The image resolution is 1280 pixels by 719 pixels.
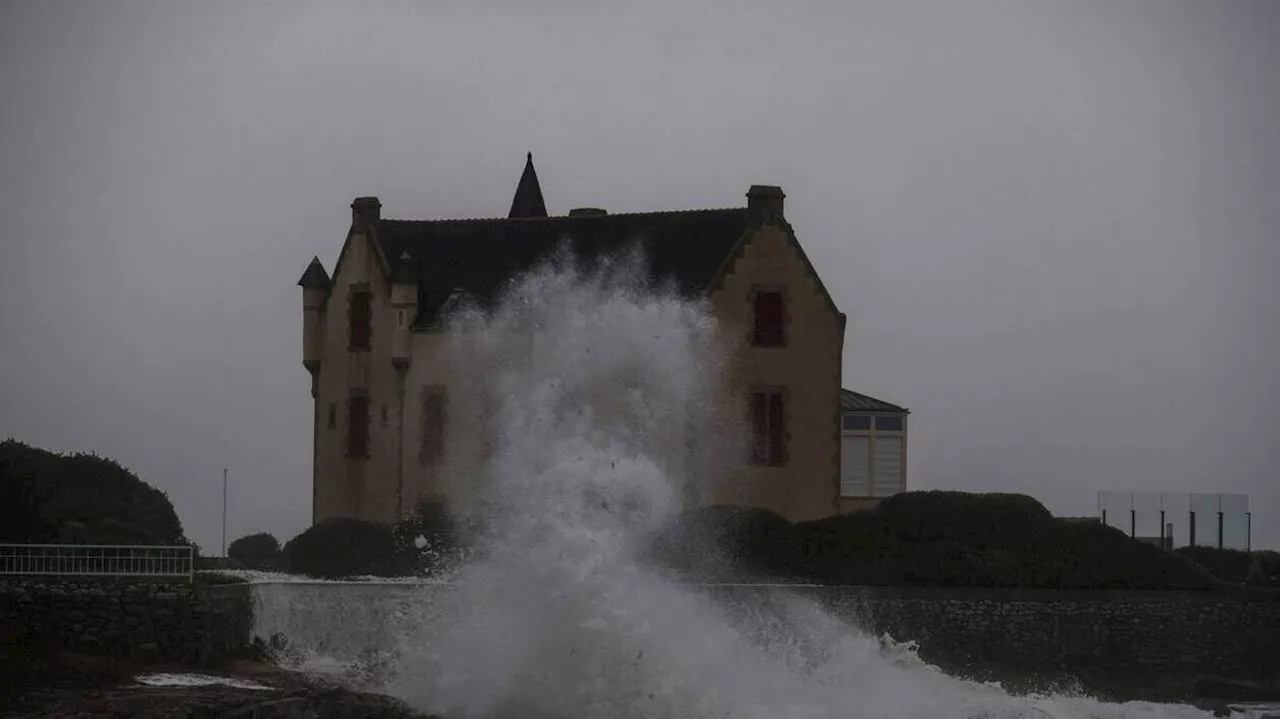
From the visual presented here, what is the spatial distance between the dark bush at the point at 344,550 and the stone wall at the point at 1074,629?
8.18m

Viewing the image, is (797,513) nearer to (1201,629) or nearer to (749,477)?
(749,477)

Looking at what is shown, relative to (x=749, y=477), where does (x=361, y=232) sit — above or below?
above

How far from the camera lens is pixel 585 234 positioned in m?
53.3

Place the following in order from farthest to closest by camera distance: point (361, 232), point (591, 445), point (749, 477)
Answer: point (361, 232) < point (749, 477) < point (591, 445)

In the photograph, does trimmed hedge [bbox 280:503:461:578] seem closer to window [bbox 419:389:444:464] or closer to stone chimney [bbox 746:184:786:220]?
window [bbox 419:389:444:464]

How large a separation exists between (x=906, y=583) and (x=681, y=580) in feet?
15.9

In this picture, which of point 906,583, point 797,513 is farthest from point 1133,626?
point 797,513

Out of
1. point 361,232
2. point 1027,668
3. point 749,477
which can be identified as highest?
point 361,232

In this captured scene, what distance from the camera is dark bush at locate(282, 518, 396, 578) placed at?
47438 millimetres

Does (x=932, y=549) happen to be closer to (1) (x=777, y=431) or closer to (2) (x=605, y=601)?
(1) (x=777, y=431)

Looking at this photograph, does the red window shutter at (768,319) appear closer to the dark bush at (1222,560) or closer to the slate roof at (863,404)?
the slate roof at (863,404)

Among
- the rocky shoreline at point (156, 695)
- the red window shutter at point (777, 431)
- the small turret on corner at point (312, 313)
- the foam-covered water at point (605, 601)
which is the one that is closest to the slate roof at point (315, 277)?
the small turret on corner at point (312, 313)

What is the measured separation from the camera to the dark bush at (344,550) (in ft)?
156

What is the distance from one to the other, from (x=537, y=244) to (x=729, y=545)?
10609 mm
